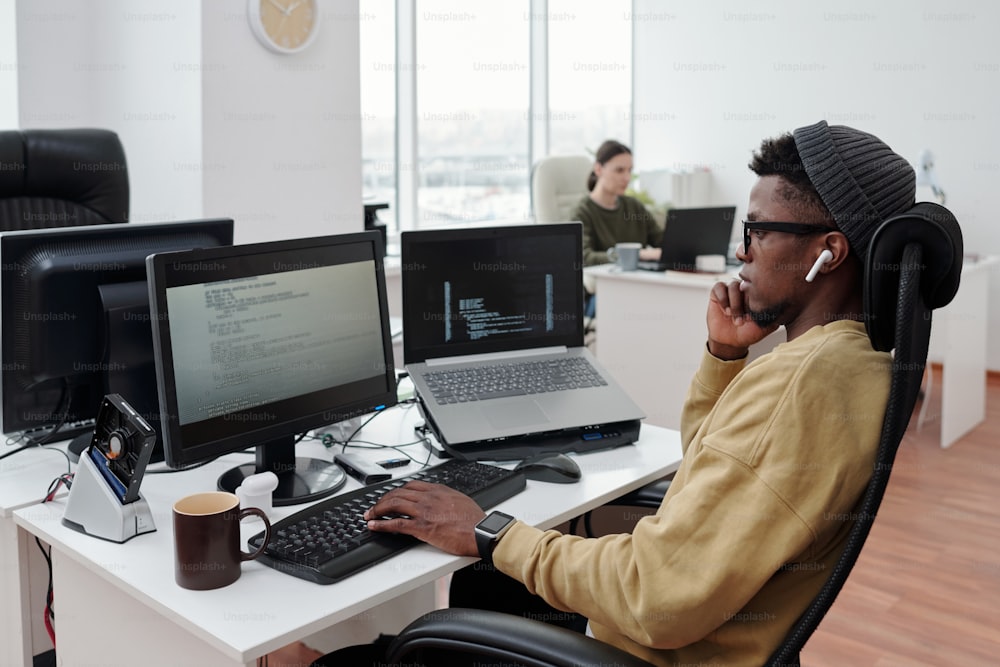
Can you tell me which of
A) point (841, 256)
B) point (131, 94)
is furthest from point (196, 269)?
point (131, 94)

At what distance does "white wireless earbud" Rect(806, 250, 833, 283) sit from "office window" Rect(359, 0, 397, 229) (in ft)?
13.9

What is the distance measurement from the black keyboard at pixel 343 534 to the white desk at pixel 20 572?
501mm

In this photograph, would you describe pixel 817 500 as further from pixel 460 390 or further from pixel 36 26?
pixel 36 26

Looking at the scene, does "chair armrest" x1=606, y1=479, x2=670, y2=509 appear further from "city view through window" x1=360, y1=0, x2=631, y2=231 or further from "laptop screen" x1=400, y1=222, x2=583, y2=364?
"city view through window" x1=360, y1=0, x2=631, y2=231

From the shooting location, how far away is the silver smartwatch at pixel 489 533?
57.3 inches

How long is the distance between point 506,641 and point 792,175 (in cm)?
74

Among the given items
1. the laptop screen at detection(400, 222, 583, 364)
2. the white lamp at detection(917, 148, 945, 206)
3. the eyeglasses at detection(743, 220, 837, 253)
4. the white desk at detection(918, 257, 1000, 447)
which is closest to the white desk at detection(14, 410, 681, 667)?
the laptop screen at detection(400, 222, 583, 364)

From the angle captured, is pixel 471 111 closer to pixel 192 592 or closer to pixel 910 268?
pixel 192 592

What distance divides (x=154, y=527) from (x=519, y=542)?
0.61 meters

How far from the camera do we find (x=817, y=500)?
3.94 feet

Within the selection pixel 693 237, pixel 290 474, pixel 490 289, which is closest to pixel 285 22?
pixel 693 237

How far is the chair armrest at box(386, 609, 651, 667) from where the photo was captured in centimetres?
123

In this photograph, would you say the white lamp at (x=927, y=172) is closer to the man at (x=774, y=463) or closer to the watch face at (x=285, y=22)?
the watch face at (x=285, y=22)

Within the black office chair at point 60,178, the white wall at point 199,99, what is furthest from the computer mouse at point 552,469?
the white wall at point 199,99
